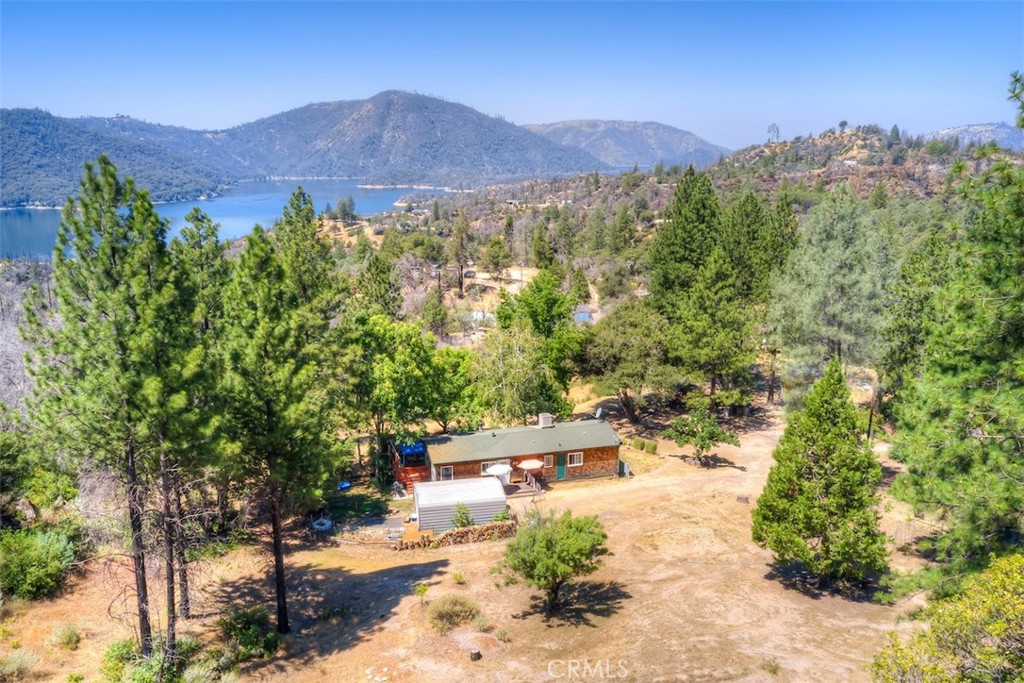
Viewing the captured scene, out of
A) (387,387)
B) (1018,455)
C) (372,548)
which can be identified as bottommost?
(372,548)

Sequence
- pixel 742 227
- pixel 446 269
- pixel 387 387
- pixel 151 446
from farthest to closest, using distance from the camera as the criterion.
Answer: pixel 446 269
pixel 742 227
pixel 387 387
pixel 151 446

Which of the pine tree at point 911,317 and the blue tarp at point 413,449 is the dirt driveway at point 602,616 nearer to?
the blue tarp at point 413,449

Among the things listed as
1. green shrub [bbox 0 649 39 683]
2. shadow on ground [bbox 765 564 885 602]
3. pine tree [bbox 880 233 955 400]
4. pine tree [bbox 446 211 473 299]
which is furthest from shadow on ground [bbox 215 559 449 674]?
pine tree [bbox 446 211 473 299]

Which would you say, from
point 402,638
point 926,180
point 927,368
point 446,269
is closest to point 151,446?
point 402,638

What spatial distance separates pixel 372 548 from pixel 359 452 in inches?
479

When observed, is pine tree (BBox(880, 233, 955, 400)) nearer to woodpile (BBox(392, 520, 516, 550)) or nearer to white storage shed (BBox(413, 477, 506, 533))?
woodpile (BBox(392, 520, 516, 550))

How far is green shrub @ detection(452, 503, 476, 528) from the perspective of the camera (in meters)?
27.5

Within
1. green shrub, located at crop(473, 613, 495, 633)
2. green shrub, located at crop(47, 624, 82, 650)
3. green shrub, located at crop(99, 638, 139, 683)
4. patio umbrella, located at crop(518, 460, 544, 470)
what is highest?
green shrub, located at crop(99, 638, 139, 683)

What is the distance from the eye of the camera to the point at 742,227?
59.3 meters

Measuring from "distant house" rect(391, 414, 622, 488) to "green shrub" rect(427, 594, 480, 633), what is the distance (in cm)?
1145

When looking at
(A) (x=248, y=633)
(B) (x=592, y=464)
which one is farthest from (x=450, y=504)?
(A) (x=248, y=633)

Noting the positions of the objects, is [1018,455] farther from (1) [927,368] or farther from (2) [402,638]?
(2) [402,638]

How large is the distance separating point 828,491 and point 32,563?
86.9 ft

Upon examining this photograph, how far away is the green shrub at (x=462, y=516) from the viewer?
90.3ft
